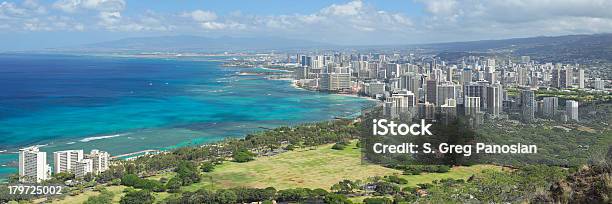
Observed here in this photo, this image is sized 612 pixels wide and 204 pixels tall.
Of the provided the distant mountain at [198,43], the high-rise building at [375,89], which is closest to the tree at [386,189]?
the high-rise building at [375,89]

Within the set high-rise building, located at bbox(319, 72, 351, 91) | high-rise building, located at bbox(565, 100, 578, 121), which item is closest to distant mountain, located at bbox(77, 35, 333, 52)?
high-rise building, located at bbox(319, 72, 351, 91)

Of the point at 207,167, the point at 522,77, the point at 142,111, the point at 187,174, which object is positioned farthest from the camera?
the point at 522,77

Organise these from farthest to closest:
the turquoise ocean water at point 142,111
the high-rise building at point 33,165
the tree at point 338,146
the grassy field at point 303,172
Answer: the turquoise ocean water at point 142,111 < the tree at point 338,146 < the high-rise building at point 33,165 < the grassy field at point 303,172

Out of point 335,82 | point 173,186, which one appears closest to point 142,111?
point 173,186

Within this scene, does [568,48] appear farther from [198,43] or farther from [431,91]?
[198,43]

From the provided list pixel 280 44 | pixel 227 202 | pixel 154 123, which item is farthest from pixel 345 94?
pixel 280 44

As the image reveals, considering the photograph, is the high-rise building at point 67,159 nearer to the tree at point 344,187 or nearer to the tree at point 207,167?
the tree at point 207,167

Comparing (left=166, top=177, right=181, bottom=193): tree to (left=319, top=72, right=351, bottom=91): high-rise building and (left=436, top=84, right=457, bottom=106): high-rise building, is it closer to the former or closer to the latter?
(left=436, top=84, right=457, bottom=106): high-rise building
